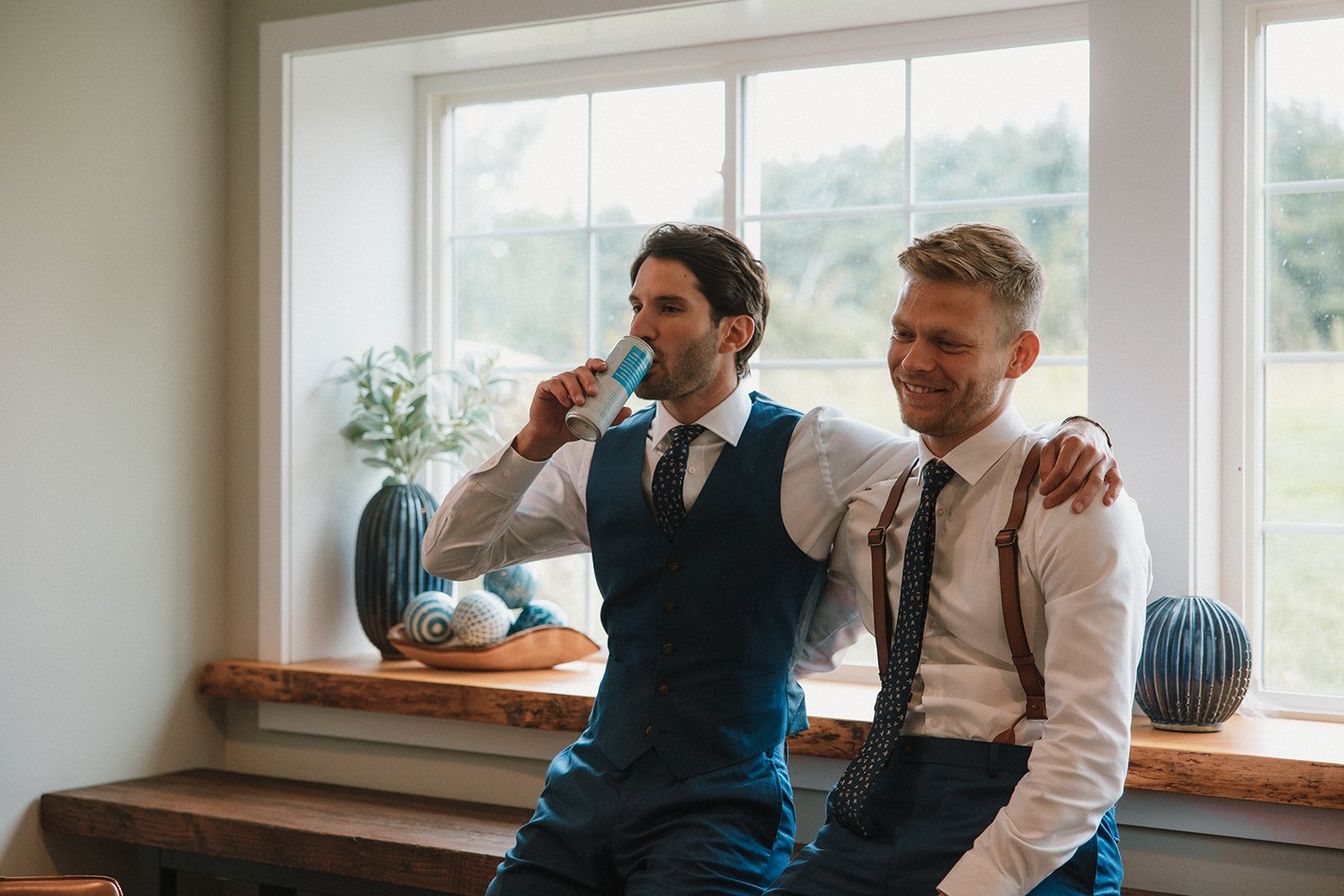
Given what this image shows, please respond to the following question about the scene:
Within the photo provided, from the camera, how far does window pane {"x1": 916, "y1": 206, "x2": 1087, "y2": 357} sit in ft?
9.05

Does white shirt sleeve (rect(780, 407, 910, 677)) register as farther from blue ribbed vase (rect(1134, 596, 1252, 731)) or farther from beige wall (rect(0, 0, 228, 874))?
beige wall (rect(0, 0, 228, 874))

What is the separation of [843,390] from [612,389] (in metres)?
1.25

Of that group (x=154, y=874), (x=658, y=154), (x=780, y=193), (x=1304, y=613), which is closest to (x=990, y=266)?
(x=1304, y=613)

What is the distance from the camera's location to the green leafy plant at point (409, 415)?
10.6 feet

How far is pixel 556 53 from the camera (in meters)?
3.20

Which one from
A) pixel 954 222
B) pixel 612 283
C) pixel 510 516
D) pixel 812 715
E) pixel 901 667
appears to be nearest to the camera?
pixel 901 667

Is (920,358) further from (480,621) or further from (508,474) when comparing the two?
(480,621)

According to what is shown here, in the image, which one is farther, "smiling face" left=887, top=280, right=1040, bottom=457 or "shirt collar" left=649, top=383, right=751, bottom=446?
"shirt collar" left=649, top=383, right=751, bottom=446

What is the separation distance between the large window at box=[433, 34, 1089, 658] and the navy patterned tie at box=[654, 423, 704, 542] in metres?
1.00

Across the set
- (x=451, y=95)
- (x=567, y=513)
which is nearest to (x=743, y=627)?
(x=567, y=513)

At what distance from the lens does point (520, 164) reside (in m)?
3.37

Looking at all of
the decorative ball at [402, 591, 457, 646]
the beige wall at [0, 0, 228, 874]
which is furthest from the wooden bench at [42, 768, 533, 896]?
the decorative ball at [402, 591, 457, 646]

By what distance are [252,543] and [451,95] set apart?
4.25 feet

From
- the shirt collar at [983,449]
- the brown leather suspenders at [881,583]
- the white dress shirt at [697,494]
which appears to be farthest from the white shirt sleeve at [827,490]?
the shirt collar at [983,449]
